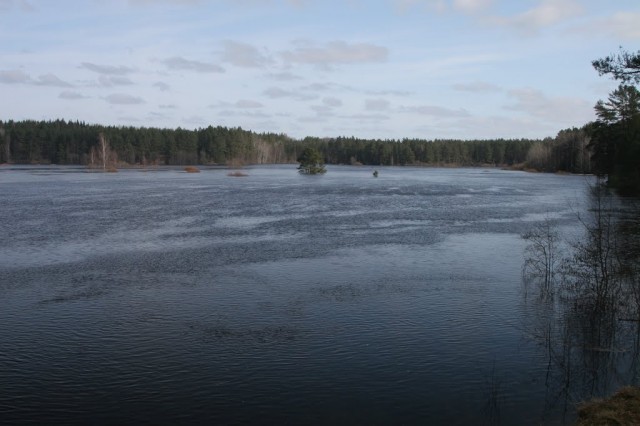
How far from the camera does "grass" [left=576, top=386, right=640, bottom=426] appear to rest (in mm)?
11812

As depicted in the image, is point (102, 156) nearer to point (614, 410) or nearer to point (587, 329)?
point (587, 329)

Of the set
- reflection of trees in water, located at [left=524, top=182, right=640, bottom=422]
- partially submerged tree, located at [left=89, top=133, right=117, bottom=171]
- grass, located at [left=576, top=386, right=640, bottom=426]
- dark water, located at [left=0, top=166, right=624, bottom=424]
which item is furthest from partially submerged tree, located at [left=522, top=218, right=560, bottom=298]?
partially submerged tree, located at [left=89, top=133, right=117, bottom=171]

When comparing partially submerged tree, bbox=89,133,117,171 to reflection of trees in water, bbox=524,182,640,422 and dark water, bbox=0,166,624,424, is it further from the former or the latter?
reflection of trees in water, bbox=524,182,640,422

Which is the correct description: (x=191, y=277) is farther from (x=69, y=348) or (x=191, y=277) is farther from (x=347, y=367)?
(x=347, y=367)

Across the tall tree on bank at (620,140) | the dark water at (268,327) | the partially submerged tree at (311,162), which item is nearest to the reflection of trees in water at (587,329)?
the dark water at (268,327)

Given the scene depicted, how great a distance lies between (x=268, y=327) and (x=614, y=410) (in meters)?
10.6

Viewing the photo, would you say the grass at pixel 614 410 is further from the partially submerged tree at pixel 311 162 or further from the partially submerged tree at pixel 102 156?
the partially submerged tree at pixel 102 156

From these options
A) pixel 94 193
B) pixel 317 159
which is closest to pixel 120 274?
pixel 94 193

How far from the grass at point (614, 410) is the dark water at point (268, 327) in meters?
0.54

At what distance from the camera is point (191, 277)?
83.9 feet

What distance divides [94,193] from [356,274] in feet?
165

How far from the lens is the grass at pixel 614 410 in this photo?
465 inches

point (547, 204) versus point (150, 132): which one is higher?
point (150, 132)

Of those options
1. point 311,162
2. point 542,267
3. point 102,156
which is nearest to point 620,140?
point 542,267
